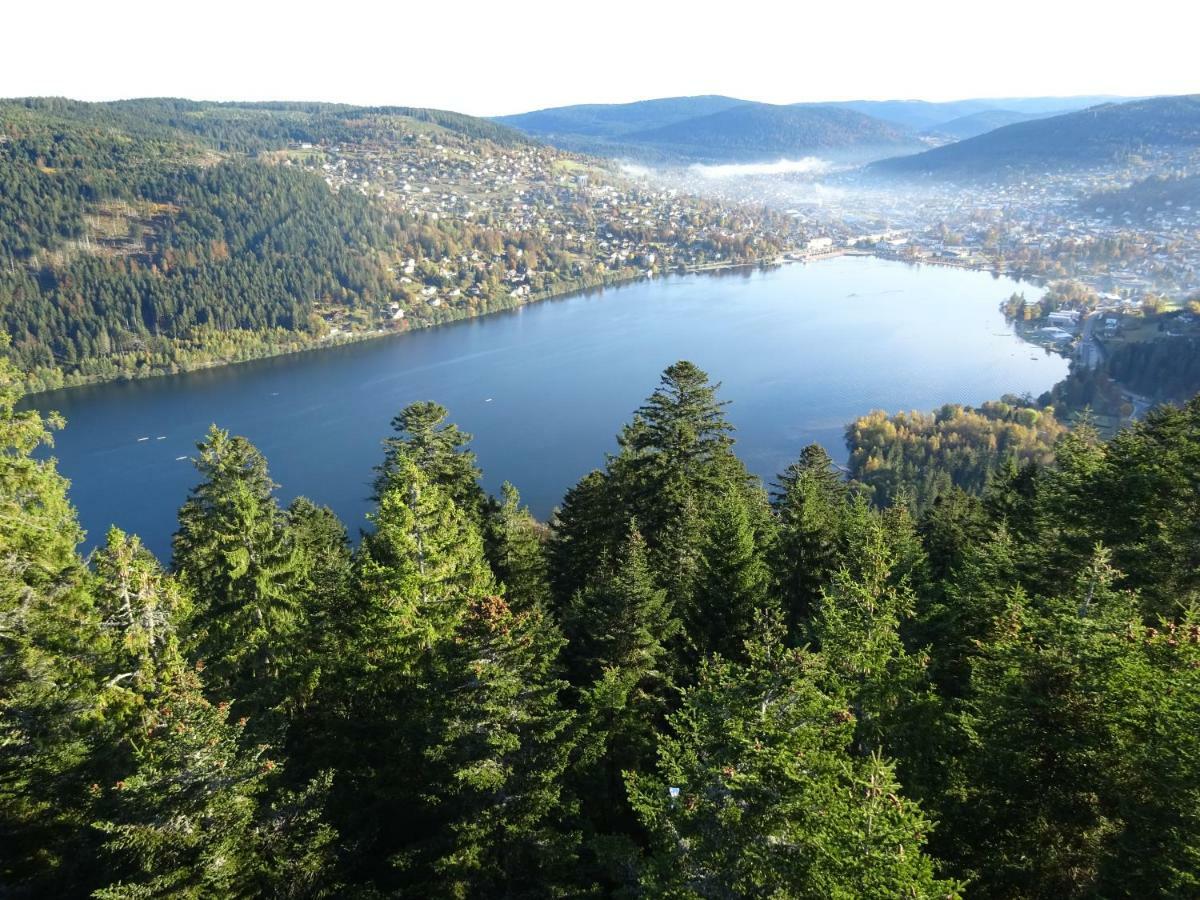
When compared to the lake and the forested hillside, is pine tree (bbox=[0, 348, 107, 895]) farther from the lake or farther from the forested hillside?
the forested hillside

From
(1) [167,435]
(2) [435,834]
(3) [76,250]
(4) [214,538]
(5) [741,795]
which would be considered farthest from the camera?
(3) [76,250]

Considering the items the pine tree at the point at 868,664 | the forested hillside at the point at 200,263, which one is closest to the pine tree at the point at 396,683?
the pine tree at the point at 868,664

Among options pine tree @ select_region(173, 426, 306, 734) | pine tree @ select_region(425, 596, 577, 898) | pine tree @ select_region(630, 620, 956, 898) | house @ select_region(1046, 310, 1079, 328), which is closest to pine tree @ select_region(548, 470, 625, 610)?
pine tree @ select_region(173, 426, 306, 734)

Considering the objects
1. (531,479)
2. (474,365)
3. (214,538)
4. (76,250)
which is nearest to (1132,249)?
(474,365)

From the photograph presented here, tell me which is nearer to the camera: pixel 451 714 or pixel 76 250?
pixel 451 714

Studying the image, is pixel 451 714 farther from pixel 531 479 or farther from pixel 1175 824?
pixel 531 479

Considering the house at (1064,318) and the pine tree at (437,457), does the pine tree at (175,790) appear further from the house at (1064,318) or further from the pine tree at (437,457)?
the house at (1064,318)

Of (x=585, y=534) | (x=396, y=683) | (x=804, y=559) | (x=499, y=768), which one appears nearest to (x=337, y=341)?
(x=585, y=534)

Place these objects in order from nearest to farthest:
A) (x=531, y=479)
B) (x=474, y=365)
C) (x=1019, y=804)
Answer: (x=1019, y=804) → (x=531, y=479) → (x=474, y=365)
